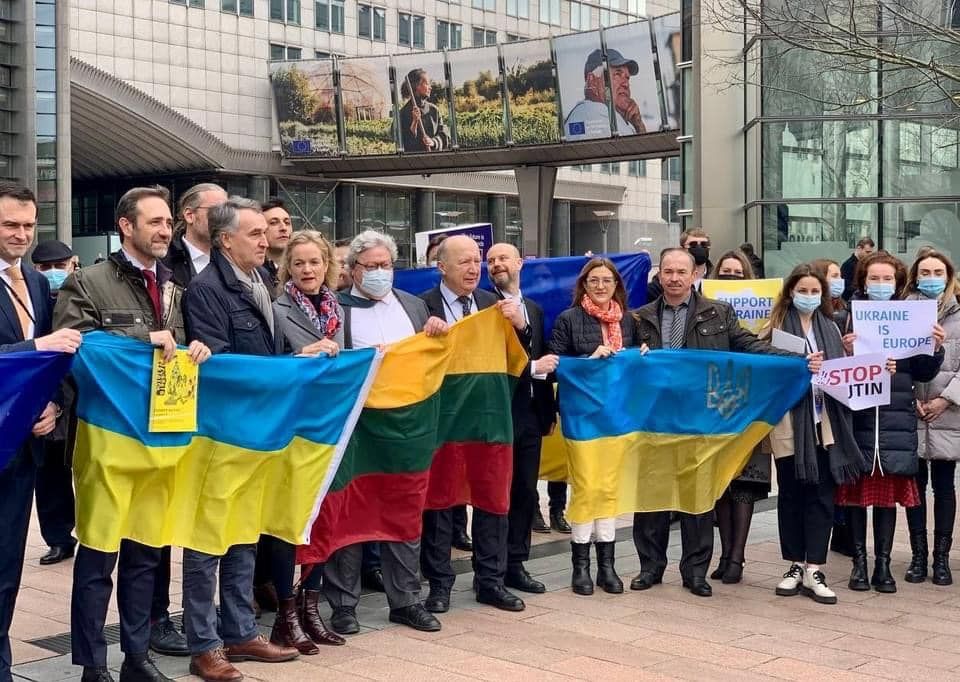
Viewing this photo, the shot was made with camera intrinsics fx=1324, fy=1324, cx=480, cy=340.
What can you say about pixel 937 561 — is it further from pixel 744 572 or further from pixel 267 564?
pixel 267 564

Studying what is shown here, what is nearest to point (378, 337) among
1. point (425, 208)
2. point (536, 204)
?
point (536, 204)

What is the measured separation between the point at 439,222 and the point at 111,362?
63511mm

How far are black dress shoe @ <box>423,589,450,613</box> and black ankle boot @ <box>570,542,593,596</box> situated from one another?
885 mm

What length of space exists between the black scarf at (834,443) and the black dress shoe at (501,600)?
1.86m

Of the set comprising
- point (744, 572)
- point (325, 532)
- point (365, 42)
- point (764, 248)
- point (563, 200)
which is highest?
point (365, 42)

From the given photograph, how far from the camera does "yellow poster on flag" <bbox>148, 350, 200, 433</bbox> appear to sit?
228 inches

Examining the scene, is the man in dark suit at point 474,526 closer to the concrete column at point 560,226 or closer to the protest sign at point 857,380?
the protest sign at point 857,380

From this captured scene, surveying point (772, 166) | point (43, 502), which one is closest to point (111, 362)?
point (43, 502)

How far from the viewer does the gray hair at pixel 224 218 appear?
6215 mm

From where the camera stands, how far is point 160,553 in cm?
597

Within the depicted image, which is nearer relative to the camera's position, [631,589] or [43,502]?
[631,589]

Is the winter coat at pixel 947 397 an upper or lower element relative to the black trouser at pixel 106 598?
upper

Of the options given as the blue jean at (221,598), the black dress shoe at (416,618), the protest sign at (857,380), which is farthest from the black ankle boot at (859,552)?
the blue jean at (221,598)

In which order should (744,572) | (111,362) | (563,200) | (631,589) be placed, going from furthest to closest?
(563,200), (744,572), (631,589), (111,362)
